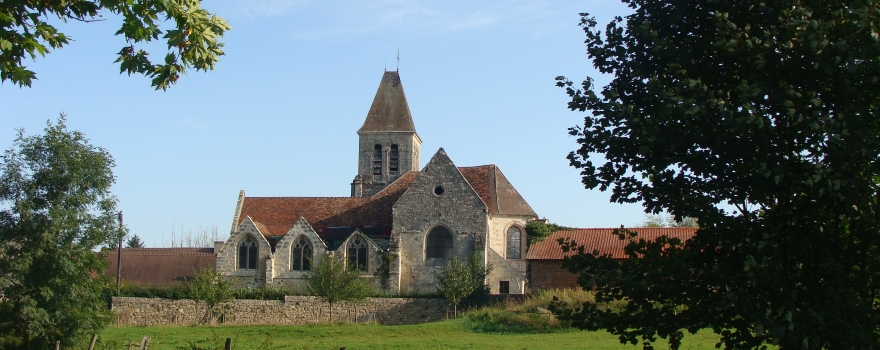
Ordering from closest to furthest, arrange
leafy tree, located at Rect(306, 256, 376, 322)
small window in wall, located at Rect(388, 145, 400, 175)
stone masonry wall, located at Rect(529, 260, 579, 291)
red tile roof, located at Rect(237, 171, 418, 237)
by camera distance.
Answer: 1. stone masonry wall, located at Rect(529, 260, 579, 291)
2. leafy tree, located at Rect(306, 256, 376, 322)
3. red tile roof, located at Rect(237, 171, 418, 237)
4. small window in wall, located at Rect(388, 145, 400, 175)

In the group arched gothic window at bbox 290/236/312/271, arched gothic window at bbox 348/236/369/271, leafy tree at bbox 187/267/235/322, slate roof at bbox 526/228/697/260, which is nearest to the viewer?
slate roof at bbox 526/228/697/260

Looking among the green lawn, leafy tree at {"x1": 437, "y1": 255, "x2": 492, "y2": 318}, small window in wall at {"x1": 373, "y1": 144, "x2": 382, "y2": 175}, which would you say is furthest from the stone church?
small window in wall at {"x1": 373, "y1": 144, "x2": 382, "y2": 175}

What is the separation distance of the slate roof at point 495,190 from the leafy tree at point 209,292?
43.4 ft

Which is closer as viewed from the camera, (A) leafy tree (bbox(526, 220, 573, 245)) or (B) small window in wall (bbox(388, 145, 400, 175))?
(A) leafy tree (bbox(526, 220, 573, 245))

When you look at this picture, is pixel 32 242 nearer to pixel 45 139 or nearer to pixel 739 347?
pixel 45 139

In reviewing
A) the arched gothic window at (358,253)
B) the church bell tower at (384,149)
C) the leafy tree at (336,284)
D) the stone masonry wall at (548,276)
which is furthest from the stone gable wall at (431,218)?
the church bell tower at (384,149)

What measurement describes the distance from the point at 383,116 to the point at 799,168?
52.6 metres

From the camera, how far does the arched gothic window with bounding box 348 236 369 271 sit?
1645 inches

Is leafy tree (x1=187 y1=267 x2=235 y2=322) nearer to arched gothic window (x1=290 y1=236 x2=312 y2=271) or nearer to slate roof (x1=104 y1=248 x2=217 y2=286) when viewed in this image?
arched gothic window (x1=290 y1=236 x2=312 y2=271)

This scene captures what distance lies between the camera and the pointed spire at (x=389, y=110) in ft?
194

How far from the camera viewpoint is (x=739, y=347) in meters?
7.96

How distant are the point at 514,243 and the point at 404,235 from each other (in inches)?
218

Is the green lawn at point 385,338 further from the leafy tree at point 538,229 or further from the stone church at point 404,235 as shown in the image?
the leafy tree at point 538,229

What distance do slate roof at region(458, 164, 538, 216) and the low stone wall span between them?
711 cm
